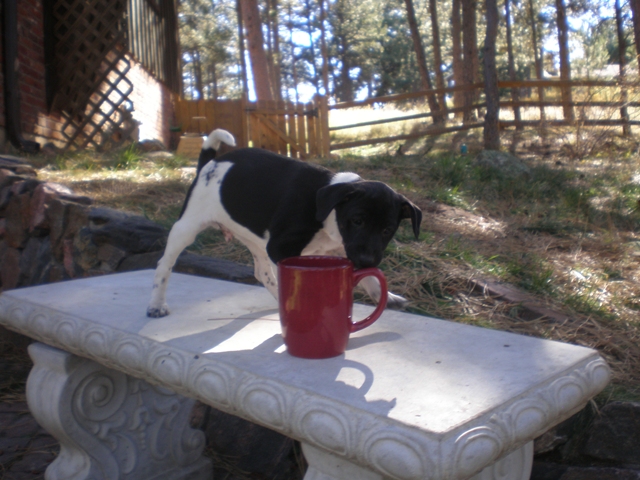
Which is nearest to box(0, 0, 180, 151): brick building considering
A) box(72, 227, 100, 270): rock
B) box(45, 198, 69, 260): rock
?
box(45, 198, 69, 260): rock

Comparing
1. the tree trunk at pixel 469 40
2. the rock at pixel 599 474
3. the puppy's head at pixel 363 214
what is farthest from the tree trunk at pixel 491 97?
the puppy's head at pixel 363 214

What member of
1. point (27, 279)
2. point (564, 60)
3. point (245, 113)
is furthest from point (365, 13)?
point (27, 279)

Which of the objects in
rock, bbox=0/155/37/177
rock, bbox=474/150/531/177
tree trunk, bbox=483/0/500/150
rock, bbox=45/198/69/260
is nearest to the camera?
rock, bbox=45/198/69/260

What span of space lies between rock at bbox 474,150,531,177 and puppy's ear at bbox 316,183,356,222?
16.4 feet

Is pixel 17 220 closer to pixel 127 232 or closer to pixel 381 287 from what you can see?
pixel 127 232

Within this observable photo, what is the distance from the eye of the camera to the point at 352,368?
1362 mm

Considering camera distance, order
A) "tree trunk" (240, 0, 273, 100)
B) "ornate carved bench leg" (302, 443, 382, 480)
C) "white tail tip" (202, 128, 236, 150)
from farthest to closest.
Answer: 1. "tree trunk" (240, 0, 273, 100)
2. "white tail tip" (202, 128, 236, 150)
3. "ornate carved bench leg" (302, 443, 382, 480)

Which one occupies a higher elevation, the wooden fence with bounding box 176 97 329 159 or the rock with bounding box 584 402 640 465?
the wooden fence with bounding box 176 97 329 159

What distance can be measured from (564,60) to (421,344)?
18.3 m

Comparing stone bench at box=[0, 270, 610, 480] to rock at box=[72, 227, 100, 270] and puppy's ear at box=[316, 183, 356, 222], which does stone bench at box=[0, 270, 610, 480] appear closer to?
puppy's ear at box=[316, 183, 356, 222]

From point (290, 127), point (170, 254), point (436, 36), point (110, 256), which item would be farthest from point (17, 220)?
point (436, 36)

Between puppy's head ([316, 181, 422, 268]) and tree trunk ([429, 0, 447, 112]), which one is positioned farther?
tree trunk ([429, 0, 447, 112])

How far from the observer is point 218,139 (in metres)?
2.38

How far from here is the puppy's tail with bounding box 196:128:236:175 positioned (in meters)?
2.32
